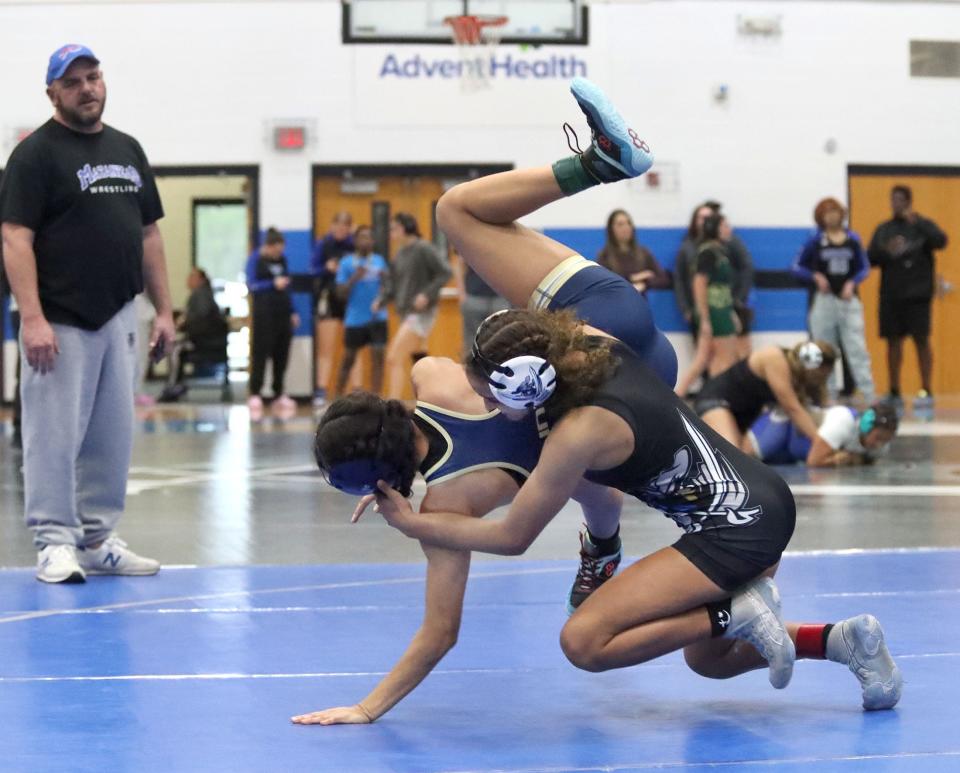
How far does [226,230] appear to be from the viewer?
2033 centimetres

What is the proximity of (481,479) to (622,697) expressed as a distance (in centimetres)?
64

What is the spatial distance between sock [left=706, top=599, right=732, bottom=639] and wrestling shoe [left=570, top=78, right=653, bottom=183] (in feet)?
3.59

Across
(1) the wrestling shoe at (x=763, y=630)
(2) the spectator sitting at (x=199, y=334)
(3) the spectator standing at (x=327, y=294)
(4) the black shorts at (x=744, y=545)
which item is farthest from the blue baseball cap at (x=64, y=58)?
(2) the spectator sitting at (x=199, y=334)

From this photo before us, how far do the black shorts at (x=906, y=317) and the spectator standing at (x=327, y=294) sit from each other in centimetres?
465

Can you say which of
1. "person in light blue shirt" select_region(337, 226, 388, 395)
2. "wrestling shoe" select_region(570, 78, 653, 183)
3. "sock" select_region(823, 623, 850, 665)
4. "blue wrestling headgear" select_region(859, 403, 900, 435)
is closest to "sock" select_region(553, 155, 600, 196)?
"wrestling shoe" select_region(570, 78, 653, 183)

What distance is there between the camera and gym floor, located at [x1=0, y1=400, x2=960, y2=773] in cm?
301

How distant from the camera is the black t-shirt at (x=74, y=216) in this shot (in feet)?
16.1

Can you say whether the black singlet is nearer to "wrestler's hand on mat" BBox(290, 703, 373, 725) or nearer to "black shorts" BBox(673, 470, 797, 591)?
"black shorts" BBox(673, 470, 797, 591)

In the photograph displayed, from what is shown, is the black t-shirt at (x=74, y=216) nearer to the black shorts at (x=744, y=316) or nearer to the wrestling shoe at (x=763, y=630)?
the wrestling shoe at (x=763, y=630)

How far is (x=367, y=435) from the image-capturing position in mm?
3061

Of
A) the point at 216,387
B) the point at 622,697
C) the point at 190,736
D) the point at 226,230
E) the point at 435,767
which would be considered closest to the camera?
the point at 435,767

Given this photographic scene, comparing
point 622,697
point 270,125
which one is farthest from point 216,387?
point 622,697

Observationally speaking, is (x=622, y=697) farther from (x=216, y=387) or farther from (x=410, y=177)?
(x=216, y=387)

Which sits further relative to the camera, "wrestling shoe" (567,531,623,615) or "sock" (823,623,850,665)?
"wrestling shoe" (567,531,623,615)
